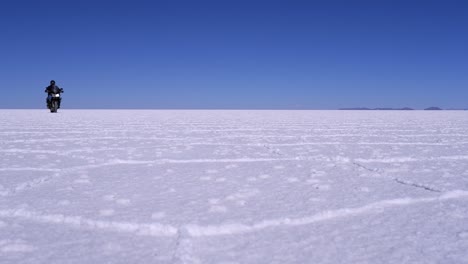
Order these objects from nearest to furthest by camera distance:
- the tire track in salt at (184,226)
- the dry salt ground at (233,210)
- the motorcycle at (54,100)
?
the dry salt ground at (233,210) → the tire track in salt at (184,226) → the motorcycle at (54,100)

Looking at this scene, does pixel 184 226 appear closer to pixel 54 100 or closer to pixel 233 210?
pixel 233 210

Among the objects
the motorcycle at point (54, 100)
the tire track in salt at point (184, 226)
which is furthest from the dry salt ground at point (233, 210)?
the motorcycle at point (54, 100)

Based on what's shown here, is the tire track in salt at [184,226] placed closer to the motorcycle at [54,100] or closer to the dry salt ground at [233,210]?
the dry salt ground at [233,210]

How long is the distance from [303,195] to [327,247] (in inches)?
24.7

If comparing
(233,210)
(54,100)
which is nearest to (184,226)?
(233,210)

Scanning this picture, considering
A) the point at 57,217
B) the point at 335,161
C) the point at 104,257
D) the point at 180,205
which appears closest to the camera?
the point at 104,257

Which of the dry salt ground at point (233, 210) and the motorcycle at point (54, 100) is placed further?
the motorcycle at point (54, 100)

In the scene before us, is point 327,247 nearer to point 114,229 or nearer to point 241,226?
point 241,226

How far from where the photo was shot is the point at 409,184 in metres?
2.01

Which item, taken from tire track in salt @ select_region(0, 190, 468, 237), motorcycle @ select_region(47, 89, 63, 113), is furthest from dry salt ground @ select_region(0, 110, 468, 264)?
motorcycle @ select_region(47, 89, 63, 113)

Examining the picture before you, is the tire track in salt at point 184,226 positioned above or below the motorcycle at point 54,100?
below

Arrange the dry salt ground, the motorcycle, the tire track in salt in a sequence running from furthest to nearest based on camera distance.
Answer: the motorcycle, the tire track in salt, the dry salt ground

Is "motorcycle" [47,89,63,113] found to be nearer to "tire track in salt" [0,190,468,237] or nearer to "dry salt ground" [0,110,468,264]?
"dry salt ground" [0,110,468,264]

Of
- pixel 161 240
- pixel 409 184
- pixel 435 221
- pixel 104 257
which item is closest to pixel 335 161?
pixel 409 184
